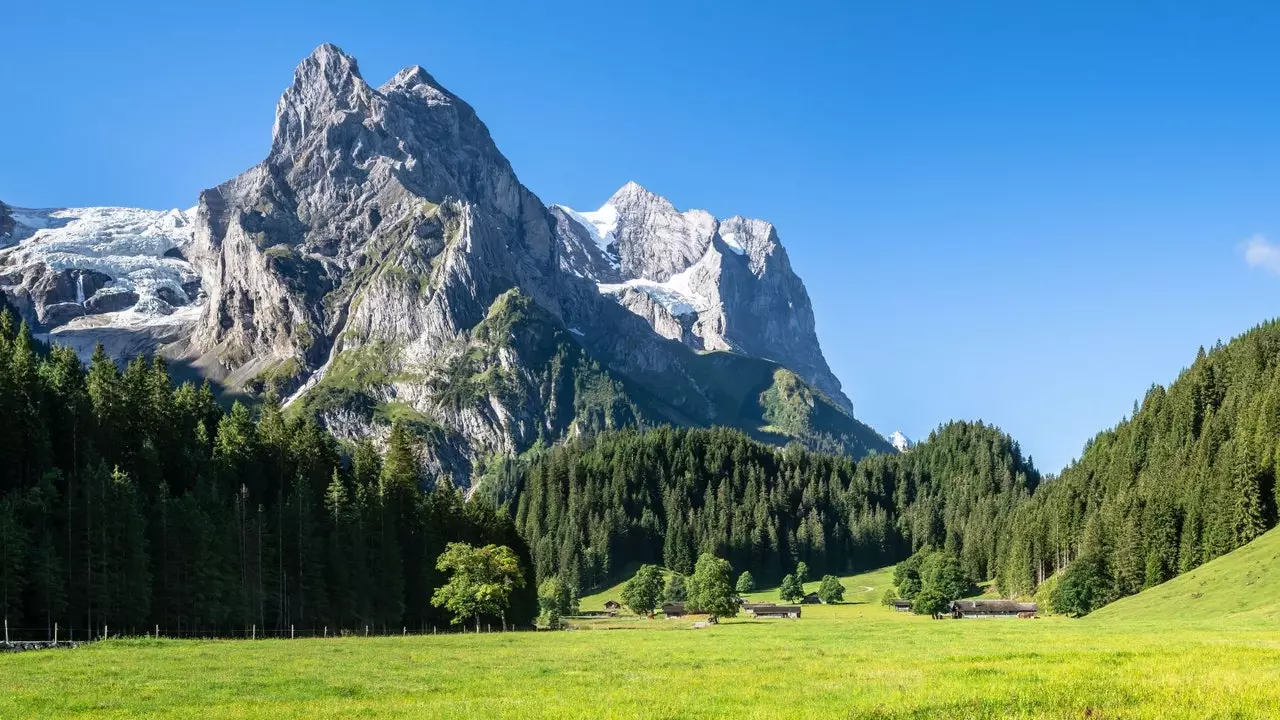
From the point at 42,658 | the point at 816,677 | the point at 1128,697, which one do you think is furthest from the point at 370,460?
the point at 1128,697

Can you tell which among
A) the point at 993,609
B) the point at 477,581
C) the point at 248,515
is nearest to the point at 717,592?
the point at 993,609

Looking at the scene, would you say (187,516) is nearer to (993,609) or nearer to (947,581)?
(993,609)

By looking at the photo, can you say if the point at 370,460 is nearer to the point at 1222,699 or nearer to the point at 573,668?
the point at 573,668

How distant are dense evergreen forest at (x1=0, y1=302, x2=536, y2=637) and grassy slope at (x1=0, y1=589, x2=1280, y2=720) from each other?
19.0 metres

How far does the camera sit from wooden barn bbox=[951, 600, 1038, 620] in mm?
166125

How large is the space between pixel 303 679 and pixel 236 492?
234ft

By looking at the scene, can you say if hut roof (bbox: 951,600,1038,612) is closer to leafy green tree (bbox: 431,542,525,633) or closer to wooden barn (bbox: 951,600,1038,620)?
wooden barn (bbox: 951,600,1038,620)

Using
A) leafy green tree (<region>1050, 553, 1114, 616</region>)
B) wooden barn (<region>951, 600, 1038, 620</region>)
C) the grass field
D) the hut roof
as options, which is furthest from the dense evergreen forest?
the hut roof

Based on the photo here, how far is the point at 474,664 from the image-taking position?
51.8 m

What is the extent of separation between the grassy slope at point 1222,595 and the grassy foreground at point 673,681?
125 feet

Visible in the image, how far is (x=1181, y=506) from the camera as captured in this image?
148m

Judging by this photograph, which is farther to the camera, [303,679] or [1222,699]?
[303,679]

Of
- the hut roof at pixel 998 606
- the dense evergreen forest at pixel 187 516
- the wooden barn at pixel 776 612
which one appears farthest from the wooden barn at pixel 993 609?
the dense evergreen forest at pixel 187 516

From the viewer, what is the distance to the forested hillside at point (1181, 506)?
459 ft
